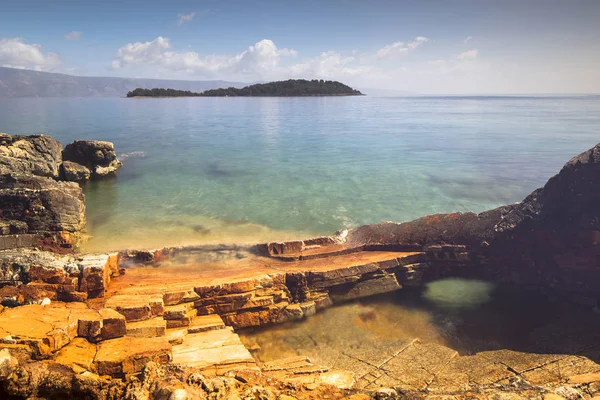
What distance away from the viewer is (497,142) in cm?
4488

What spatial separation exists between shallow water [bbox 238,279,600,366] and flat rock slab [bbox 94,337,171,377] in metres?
2.98

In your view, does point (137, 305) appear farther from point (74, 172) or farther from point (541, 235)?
point (74, 172)

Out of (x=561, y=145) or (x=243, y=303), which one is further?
(x=561, y=145)

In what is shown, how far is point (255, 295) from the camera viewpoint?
10.2 metres

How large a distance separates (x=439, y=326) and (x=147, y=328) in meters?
7.33

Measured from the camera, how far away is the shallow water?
920cm

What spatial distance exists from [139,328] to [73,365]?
69.8 inches

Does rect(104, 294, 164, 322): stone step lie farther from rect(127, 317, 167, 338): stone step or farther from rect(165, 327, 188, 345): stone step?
rect(165, 327, 188, 345): stone step

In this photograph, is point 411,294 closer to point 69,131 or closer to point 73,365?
point 73,365

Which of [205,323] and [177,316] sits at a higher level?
[177,316]

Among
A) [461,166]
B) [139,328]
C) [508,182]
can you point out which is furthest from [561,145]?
[139,328]

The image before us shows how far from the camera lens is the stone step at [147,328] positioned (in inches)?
300

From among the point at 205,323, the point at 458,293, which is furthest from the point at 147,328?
the point at 458,293

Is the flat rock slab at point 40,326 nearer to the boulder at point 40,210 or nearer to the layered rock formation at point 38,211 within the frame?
the layered rock formation at point 38,211
